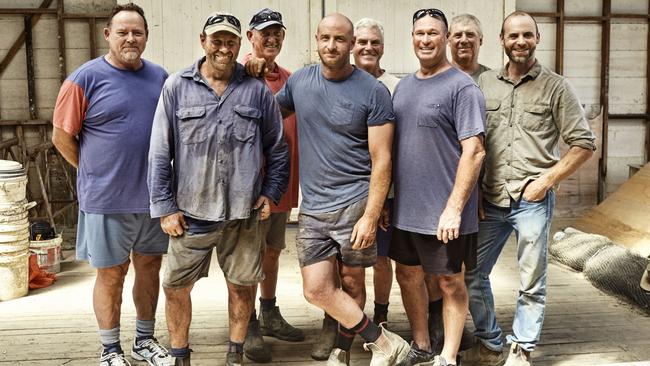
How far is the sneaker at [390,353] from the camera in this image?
3312 millimetres

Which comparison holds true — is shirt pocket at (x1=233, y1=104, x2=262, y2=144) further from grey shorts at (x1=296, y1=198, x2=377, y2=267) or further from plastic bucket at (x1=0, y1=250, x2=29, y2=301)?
plastic bucket at (x1=0, y1=250, x2=29, y2=301)

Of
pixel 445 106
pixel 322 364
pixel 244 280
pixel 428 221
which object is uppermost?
pixel 445 106

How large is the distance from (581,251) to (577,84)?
3.06 meters

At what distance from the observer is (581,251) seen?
5.59 metres

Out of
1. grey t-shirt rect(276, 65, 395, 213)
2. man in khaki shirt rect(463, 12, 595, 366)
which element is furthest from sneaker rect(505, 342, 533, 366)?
grey t-shirt rect(276, 65, 395, 213)

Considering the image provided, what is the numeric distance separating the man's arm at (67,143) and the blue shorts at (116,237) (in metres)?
0.28

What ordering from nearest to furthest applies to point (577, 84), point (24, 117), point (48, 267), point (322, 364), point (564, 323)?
point (322, 364) < point (564, 323) < point (48, 267) < point (24, 117) < point (577, 84)

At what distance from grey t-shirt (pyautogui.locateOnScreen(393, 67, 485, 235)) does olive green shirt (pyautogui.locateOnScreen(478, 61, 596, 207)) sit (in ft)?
0.89

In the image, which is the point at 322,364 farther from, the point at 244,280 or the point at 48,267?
the point at 48,267

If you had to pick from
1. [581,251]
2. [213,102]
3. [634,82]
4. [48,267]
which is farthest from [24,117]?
[634,82]

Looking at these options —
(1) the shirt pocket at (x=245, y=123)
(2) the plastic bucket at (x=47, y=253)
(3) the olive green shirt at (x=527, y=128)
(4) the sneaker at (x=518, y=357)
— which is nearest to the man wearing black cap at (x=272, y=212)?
(1) the shirt pocket at (x=245, y=123)

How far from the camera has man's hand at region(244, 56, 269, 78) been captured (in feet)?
10.4

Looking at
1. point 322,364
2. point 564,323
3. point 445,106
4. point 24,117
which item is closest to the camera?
point 445,106

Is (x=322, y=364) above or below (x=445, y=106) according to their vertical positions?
below
